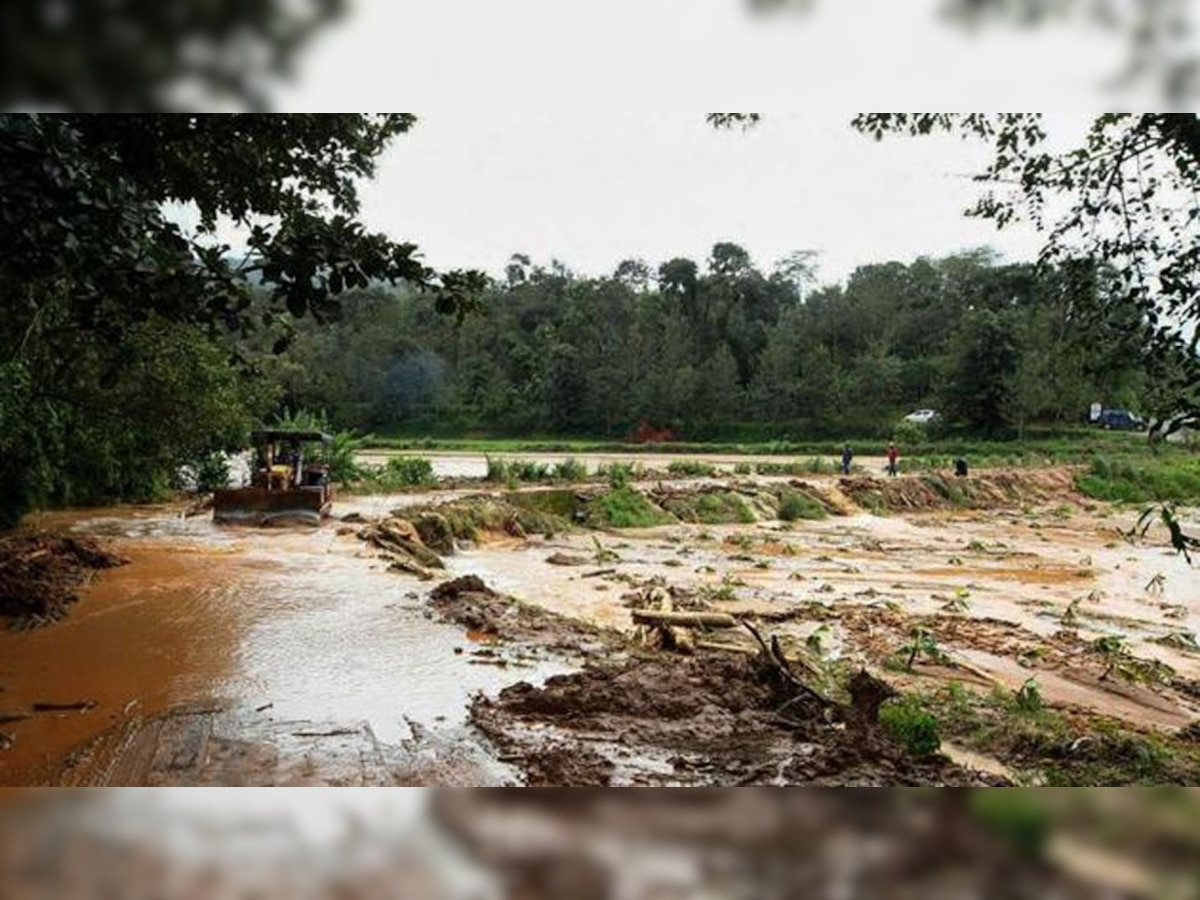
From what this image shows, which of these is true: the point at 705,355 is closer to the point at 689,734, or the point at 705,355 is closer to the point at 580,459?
the point at 580,459

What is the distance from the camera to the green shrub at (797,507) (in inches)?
A: 934

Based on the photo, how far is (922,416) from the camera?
41750mm

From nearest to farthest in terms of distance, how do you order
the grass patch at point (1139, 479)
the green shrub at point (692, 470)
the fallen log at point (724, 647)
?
the fallen log at point (724, 647) < the green shrub at point (692, 470) < the grass patch at point (1139, 479)

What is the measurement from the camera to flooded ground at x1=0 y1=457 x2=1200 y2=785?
5535 millimetres

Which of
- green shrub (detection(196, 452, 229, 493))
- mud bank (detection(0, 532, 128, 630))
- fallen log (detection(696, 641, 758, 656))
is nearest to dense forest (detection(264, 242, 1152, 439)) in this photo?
green shrub (detection(196, 452, 229, 493))

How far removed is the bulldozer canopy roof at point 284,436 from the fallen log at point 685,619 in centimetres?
991

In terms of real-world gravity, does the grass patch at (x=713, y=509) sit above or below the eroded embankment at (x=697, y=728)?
below

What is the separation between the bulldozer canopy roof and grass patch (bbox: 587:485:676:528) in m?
6.62

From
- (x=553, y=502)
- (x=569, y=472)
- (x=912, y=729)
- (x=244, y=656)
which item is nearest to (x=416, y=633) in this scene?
(x=244, y=656)

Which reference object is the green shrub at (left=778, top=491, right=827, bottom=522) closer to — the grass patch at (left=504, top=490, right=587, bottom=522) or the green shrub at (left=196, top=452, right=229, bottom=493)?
the grass patch at (left=504, top=490, right=587, bottom=522)

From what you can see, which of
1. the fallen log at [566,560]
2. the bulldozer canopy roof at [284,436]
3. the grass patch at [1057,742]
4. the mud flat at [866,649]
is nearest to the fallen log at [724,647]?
the mud flat at [866,649]

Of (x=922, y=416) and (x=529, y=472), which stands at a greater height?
(x=922, y=416)

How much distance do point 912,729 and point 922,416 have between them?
38193mm

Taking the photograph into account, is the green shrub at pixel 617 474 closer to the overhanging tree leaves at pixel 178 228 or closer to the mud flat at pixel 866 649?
the mud flat at pixel 866 649
